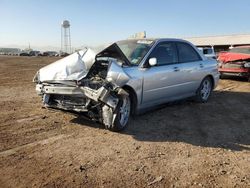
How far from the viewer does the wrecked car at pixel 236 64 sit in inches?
585

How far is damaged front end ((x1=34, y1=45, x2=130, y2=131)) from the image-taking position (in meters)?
6.26

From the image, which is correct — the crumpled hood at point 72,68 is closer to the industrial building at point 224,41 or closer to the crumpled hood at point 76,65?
the crumpled hood at point 76,65

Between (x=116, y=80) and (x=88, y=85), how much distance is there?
0.51 metres

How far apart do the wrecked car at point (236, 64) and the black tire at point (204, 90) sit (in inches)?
207

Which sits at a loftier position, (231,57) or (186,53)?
(186,53)

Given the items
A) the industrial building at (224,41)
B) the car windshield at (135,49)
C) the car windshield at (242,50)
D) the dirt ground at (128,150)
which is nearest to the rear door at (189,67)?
the dirt ground at (128,150)

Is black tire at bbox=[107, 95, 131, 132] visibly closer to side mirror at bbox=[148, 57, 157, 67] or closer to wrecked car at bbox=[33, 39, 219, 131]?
wrecked car at bbox=[33, 39, 219, 131]

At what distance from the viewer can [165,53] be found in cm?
816

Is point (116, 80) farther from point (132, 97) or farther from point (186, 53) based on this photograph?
point (186, 53)

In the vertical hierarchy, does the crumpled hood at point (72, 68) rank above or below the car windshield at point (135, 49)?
below

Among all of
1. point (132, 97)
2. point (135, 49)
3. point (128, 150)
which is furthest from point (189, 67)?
point (128, 150)

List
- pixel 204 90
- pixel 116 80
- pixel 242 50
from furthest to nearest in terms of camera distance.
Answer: pixel 242 50, pixel 204 90, pixel 116 80

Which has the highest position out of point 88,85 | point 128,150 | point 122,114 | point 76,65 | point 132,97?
point 76,65

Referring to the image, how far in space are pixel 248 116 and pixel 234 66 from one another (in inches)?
283
